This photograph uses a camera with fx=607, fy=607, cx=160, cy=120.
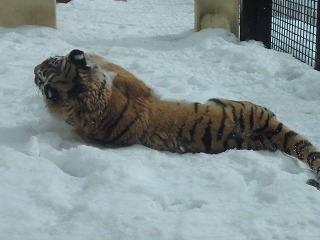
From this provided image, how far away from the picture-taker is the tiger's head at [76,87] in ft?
11.2

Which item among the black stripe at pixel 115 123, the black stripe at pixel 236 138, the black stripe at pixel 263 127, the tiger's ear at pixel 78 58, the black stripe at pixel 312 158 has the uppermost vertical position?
the tiger's ear at pixel 78 58

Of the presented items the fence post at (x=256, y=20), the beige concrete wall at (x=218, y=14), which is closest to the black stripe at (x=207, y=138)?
the fence post at (x=256, y=20)

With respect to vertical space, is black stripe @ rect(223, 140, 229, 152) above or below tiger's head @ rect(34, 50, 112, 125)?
below

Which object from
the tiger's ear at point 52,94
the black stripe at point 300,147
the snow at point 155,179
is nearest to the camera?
the snow at point 155,179

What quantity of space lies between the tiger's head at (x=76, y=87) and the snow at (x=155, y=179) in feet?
0.46

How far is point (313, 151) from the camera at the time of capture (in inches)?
130

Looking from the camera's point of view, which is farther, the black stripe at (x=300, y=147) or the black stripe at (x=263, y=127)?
the black stripe at (x=263, y=127)

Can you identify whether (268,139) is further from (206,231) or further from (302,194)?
(206,231)

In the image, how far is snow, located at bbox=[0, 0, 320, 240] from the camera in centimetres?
237

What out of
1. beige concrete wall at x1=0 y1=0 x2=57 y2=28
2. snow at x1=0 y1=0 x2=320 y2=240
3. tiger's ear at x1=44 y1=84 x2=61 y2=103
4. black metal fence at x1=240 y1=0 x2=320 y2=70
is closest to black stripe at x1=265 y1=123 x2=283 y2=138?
snow at x1=0 y1=0 x2=320 y2=240

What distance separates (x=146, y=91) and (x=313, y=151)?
3.32 ft

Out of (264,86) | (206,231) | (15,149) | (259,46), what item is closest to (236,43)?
(259,46)

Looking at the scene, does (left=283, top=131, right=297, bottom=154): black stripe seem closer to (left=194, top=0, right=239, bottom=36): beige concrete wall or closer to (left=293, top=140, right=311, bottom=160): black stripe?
(left=293, top=140, right=311, bottom=160): black stripe

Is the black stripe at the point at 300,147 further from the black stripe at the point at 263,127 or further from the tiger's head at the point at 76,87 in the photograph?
the tiger's head at the point at 76,87
